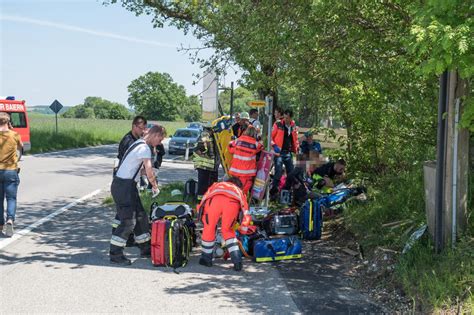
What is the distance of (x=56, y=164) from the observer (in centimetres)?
2152

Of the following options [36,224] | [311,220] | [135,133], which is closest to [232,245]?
[311,220]

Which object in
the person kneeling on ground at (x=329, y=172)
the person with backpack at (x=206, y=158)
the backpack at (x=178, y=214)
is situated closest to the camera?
the backpack at (x=178, y=214)

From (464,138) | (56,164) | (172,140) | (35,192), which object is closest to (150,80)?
(172,140)

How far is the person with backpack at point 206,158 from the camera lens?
35.7 ft

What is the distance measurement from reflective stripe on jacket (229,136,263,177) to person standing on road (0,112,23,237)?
3491 mm

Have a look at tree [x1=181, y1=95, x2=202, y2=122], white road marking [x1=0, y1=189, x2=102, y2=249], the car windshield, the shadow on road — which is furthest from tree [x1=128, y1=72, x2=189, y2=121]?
the shadow on road

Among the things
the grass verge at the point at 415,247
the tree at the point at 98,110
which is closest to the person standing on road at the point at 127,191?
the grass verge at the point at 415,247

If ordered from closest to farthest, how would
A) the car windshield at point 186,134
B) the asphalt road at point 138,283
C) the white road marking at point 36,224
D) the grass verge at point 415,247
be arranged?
the grass verge at point 415,247 → the asphalt road at point 138,283 → the white road marking at point 36,224 → the car windshield at point 186,134

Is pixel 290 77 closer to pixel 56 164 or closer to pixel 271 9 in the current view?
pixel 271 9

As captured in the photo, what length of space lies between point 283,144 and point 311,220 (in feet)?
10.1

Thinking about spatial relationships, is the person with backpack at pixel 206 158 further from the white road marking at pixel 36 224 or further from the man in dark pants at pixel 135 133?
the white road marking at pixel 36 224

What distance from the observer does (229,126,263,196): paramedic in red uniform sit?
30.2ft

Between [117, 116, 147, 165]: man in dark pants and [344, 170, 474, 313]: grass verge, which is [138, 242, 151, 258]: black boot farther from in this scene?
[344, 170, 474, 313]: grass verge

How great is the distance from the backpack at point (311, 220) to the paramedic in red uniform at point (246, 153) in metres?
1.26
